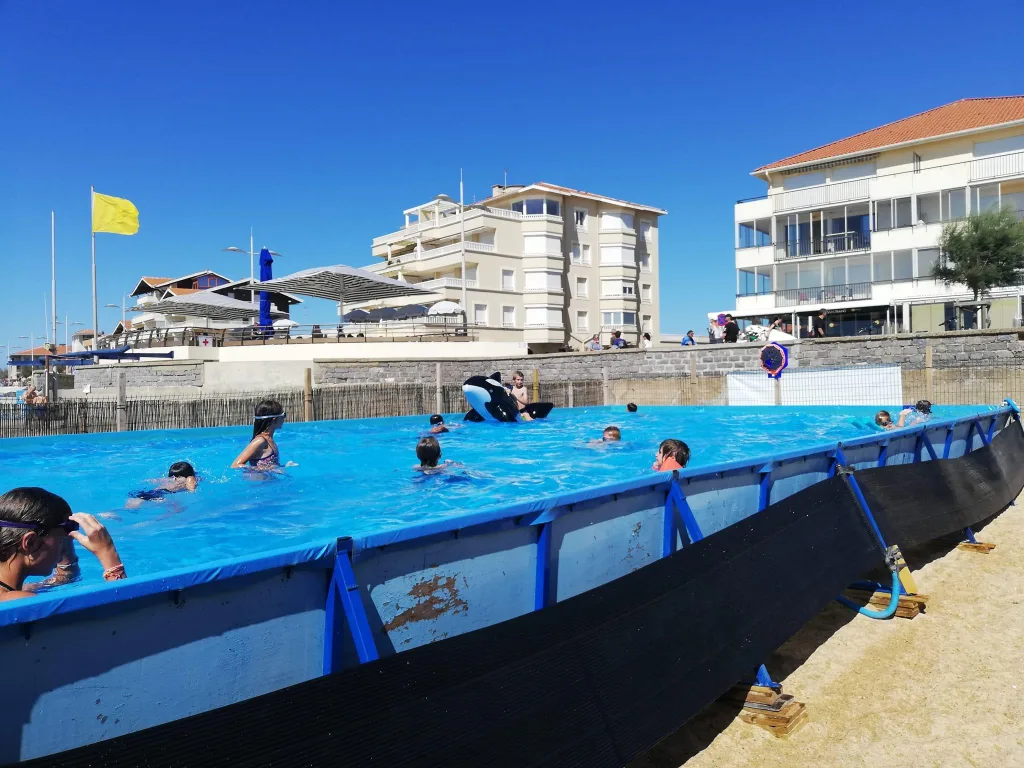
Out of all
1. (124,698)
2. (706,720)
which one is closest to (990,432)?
(706,720)

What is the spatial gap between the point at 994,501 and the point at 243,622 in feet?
28.7

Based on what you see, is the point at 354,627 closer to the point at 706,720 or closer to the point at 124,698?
the point at 124,698

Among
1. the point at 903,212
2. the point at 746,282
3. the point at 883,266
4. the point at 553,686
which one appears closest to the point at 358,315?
the point at 746,282

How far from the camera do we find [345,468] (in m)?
12.2

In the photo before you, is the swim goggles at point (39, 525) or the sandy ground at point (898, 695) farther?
the sandy ground at point (898, 695)

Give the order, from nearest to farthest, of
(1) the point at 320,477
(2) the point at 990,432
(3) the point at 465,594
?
(3) the point at 465,594, (2) the point at 990,432, (1) the point at 320,477

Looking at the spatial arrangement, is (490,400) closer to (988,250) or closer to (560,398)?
(560,398)

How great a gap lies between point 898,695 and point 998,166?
3670 cm

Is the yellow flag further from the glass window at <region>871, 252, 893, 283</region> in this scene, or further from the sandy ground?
the glass window at <region>871, 252, 893, 283</region>

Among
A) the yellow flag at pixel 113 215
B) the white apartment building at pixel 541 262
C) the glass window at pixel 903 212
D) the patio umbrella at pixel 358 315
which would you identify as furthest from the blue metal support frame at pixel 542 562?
the white apartment building at pixel 541 262

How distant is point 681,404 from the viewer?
891 inches

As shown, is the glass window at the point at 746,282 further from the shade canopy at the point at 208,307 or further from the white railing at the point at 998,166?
the shade canopy at the point at 208,307

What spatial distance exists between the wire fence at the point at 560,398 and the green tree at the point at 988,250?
14.9 m

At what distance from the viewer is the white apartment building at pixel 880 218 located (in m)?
33.2
